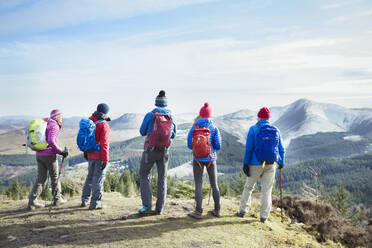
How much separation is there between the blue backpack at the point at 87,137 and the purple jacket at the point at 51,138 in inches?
32.4

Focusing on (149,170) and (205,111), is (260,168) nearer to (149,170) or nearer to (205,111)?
(205,111)

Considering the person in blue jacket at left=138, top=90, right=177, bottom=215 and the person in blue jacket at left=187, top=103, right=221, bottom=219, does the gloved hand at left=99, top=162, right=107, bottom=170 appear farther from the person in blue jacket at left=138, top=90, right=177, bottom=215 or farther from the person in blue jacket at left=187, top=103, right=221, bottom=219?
the person in blue jacket at left=187, top=103, right=221, bottom=219

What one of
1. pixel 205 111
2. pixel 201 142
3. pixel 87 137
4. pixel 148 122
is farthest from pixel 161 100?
pixel 87 137

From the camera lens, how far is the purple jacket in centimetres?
848

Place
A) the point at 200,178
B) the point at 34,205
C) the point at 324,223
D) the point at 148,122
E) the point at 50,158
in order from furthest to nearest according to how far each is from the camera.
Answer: the point at 324,223 → the point at 34,205 → the point at 50,158 → the point at 200,178 → the point at 148,122

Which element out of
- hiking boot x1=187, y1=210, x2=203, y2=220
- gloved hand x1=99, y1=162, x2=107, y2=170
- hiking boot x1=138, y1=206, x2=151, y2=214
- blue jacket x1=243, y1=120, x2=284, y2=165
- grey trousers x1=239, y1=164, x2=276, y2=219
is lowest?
hiking boot x1=187, y1=210, x2=203, y2=220

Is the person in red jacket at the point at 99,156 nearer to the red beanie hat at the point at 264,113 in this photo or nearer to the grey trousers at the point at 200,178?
the grey trousers at the point at 200,178

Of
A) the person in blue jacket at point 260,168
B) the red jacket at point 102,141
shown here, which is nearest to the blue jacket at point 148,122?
the red jacket at point 102,141

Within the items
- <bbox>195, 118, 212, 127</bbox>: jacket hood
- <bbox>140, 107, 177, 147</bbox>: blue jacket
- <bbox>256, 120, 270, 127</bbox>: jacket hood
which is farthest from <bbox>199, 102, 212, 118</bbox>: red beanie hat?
<bbox>256, 120, 270, 127</bbox>: jacket hood

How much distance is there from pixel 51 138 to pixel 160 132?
354cm

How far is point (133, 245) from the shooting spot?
639 centimetres

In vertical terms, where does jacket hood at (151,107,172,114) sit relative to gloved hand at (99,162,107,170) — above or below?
above

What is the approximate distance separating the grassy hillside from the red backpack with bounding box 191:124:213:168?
1952 millimetres

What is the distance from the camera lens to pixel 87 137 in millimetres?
8281
